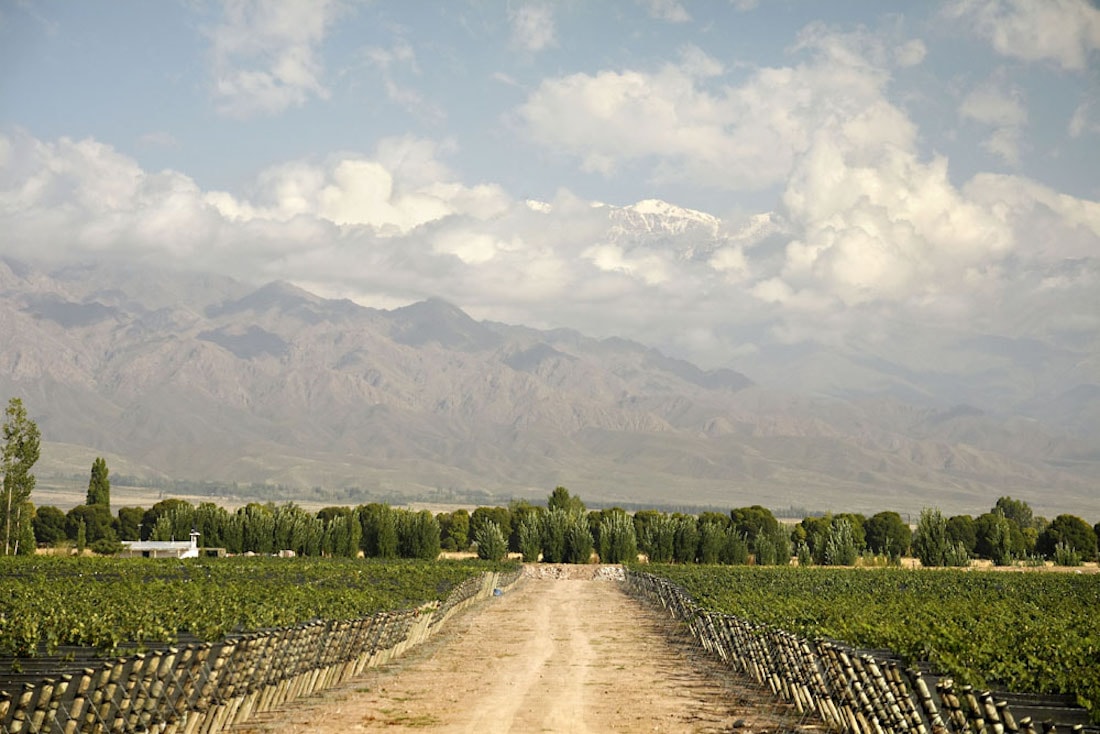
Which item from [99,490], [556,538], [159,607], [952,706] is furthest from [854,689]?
[99,490]

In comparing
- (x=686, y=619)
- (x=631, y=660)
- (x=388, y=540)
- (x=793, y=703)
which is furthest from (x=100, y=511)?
(x=793, y=703)

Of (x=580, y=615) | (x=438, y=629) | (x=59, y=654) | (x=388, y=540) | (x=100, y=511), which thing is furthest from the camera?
(x=100, y=511)

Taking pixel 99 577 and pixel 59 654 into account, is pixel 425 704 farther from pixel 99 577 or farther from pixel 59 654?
pixel 99 577

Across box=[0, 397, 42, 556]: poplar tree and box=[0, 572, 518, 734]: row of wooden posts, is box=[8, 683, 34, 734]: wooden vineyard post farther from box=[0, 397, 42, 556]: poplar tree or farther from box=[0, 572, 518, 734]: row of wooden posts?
box=[0, 397, 42, 556]: poplar tree

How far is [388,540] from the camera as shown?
111 meters

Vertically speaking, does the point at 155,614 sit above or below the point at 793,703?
above

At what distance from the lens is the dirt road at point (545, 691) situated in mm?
23547

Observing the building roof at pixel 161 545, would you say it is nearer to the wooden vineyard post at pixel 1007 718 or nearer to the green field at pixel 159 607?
the green field at pixel 159 607

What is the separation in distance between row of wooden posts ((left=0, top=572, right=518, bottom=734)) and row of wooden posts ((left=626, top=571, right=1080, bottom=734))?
33.9 ft

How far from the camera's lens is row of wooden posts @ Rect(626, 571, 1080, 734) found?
16297 mm

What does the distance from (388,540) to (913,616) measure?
79570mm

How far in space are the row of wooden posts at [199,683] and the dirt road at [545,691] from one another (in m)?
0.62

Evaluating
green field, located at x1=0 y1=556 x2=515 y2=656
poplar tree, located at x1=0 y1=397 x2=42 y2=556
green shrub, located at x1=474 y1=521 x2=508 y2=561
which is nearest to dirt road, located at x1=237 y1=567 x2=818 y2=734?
green field, located at x1=0 y1=556 x2=515 y2=656

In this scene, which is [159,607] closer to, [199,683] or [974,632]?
[199,683]
